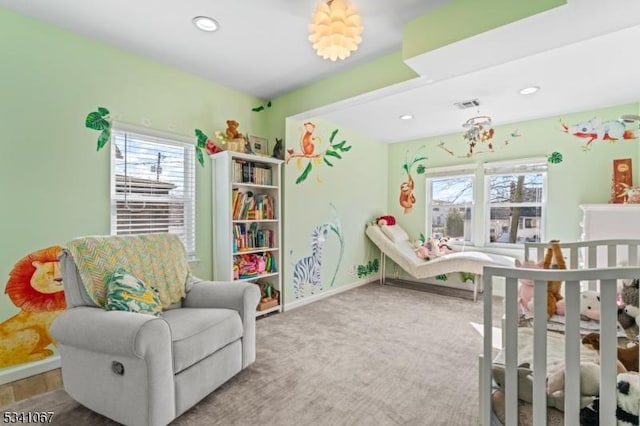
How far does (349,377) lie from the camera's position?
203 centimetres

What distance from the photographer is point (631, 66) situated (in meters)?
2.50

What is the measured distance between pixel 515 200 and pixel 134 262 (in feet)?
14.8

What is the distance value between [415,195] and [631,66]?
112 inches

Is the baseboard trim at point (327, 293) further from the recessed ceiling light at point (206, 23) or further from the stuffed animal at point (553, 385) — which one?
the recessed ceiling light at point (206, 23)

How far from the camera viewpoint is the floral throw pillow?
168 centimetres

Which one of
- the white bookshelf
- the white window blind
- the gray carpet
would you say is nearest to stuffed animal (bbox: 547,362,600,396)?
the gray carpet

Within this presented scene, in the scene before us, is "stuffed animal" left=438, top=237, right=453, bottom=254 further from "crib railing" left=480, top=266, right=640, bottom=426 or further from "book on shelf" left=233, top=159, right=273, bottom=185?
"crib railing" left=480, top=266, right=640, bottom=426

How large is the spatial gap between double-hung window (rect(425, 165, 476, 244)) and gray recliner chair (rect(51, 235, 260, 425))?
378 cm

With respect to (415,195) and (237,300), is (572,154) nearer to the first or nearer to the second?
(415,195)

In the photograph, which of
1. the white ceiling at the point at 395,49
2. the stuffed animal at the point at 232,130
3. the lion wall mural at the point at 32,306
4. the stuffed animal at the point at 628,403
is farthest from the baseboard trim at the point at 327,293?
the stuffed animal at the point at 628,403

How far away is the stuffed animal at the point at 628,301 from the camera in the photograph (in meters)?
1.57

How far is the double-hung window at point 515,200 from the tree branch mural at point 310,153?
87.5 inches

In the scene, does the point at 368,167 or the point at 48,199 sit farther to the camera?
the point at 368,167

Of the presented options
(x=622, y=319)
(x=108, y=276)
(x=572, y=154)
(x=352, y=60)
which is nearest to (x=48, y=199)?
(x=108, y=276)
